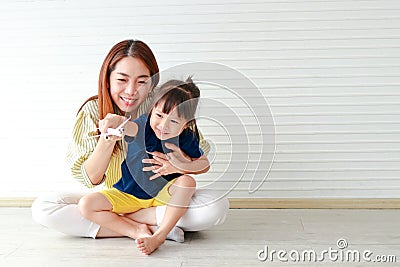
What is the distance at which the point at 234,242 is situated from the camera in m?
2.16

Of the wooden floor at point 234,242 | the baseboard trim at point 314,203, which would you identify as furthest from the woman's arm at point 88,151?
the baseboard trim at point 314,203

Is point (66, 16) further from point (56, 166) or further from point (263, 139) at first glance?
point (263, 139)

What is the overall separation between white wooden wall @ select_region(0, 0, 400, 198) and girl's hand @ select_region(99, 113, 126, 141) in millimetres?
673

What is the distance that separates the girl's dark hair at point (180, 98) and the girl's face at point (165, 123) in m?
0.01

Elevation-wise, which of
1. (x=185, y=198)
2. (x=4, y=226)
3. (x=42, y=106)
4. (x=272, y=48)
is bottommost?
(x=4, y=226)

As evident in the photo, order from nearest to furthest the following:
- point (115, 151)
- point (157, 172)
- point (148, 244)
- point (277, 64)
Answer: point (148, 244) → point (157, 172) → point (115, 151) → point (277, 64)

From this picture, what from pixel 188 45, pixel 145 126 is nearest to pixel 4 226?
pixel 145 126

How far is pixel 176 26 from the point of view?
106 inches

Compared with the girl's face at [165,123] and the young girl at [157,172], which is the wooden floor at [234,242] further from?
the girl's face at [165,123]

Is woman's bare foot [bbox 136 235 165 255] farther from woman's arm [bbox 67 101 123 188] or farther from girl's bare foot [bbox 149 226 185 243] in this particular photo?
woman's arm [bbox 67 101 123 188]

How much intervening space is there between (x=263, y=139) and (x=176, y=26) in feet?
1.91

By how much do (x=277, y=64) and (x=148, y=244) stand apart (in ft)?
3.32

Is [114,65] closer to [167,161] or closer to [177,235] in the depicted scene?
[167,161]

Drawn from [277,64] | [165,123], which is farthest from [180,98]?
[277,64]
